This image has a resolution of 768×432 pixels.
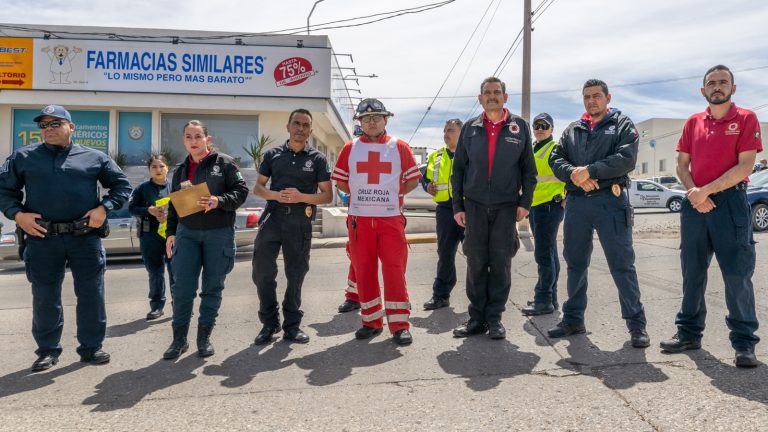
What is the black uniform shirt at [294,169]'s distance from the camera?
4.84 m

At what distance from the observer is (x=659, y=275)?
293 inches

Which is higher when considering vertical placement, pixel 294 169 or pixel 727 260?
pixel 294 169

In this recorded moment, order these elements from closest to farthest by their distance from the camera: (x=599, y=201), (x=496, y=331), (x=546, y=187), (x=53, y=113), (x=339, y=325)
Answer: (x=53, y=113), (x=599, y=201), (x=496, y=331), (x=339, y=325), (x=546, y=187)

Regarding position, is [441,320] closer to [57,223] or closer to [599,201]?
[599,201]

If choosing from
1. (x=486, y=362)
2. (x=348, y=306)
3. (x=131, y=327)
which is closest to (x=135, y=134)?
(x=131, y=327)

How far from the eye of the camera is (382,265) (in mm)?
4758

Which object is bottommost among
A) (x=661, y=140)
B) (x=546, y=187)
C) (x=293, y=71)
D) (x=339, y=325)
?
(x=339, y=325)

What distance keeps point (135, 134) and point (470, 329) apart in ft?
55.6

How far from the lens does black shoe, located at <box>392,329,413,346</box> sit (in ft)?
14.9

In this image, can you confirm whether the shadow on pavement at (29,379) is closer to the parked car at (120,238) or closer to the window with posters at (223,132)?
the parked car at (120,238)

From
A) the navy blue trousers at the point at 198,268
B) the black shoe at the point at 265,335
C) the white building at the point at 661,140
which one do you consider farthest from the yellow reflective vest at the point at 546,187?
the white building at the point at 661,140

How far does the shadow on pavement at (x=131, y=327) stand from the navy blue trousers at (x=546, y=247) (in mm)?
3779

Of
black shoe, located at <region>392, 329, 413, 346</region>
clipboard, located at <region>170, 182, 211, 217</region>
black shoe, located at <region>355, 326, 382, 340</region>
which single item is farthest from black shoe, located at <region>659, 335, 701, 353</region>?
clipboard, located at <region>170, 182, 211, 217</region>

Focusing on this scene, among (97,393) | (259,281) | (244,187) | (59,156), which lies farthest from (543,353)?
(59,156)
